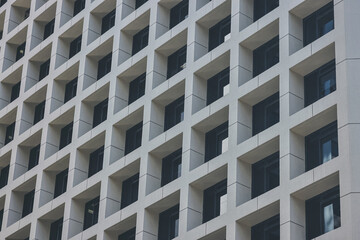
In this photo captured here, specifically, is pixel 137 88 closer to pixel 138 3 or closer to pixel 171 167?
pixel 138 3

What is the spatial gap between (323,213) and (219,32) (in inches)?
575

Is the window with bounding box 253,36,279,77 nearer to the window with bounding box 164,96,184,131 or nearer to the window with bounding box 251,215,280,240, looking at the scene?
the window with bounding box 164,96,184,131

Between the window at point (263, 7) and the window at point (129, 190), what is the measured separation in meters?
11.2

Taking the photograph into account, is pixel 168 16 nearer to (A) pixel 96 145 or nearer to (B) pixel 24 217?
(A) pixel 96 145

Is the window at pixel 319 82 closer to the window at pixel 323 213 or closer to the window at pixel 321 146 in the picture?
the window at pixel 321 146

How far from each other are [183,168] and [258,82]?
6020 millimetres

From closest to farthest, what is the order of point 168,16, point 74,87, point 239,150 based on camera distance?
1. point 239,150
2. point 168,16
3. point 74,87

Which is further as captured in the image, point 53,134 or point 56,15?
point 56,15

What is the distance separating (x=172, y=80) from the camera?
193ft

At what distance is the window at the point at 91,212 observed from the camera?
61978 millimetres

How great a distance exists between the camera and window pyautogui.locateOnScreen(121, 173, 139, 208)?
6007 cm

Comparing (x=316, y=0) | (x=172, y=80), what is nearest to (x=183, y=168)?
(x=172, y=80)

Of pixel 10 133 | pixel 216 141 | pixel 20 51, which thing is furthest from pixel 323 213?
pixel 20 51

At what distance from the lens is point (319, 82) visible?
5216 cm
